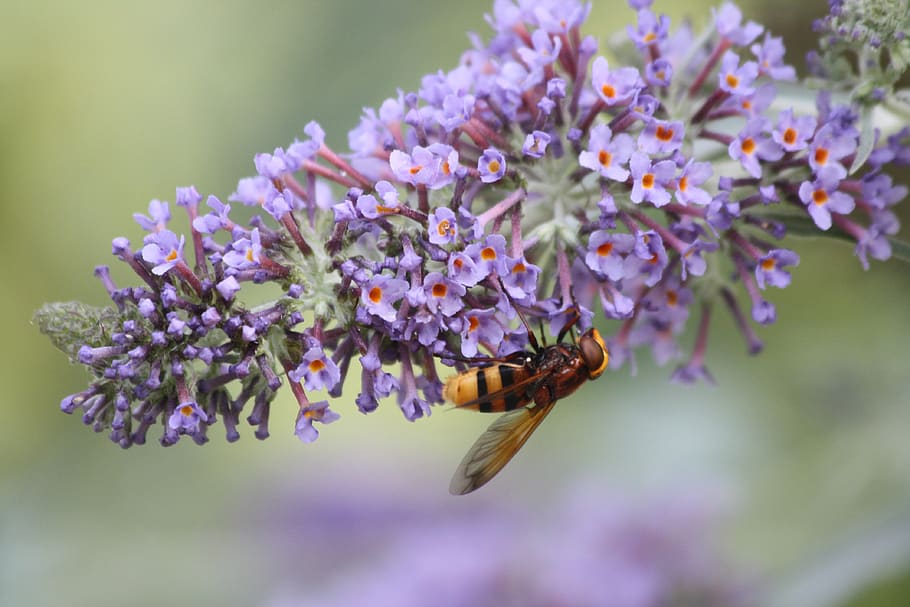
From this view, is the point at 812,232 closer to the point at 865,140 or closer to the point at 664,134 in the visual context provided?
the point at 865,140

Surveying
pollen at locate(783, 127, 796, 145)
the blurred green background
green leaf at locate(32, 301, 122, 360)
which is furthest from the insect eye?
green leaf at locate(32, 301, 122, 360)

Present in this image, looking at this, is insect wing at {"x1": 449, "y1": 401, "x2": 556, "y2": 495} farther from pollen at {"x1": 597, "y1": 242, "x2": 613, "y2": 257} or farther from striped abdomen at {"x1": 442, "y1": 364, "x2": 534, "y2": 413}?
pollen at {"x1": 597, "y1": 242, "x2": 613, "y2": 257}

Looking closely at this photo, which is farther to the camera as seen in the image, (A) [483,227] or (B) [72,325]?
(A) [483,227]

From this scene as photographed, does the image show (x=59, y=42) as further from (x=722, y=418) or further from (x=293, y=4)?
(x=722, y=418)

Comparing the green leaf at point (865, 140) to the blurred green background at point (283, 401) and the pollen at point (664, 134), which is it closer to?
the pollen at point (664, 134)

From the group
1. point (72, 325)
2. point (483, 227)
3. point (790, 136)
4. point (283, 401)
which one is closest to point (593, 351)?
point (483, 227)

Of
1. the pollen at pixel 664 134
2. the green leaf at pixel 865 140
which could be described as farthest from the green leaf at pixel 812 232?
the pollen at pixel 664 134
